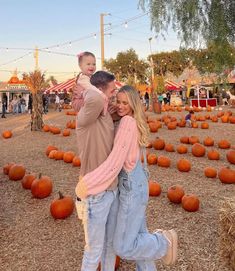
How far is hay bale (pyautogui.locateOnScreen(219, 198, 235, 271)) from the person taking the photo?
3.28m

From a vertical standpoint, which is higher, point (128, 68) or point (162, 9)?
point (128, 68)

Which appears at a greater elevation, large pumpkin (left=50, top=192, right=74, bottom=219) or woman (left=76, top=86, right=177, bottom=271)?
woman (left=76, top=86, right=177, bottom=271)

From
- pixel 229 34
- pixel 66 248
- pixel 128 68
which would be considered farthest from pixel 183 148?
pixel 128 68

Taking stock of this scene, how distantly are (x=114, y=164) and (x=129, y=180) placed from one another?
0.19 m

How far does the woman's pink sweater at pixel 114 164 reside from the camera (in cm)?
265

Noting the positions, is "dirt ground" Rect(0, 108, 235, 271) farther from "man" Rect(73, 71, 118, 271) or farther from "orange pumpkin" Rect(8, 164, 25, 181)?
"man" Rect(73, 71, 118, 271)

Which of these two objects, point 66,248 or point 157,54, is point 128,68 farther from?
point 66,248

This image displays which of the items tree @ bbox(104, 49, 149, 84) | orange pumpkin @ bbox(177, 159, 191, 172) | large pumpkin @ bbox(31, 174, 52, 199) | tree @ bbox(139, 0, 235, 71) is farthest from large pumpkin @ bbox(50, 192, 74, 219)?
tree @ bbox(104, 49, 149, 84)

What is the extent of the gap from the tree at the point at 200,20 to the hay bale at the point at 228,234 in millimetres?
5260

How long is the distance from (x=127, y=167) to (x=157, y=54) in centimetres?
6911

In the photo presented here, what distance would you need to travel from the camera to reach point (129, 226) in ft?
8.98

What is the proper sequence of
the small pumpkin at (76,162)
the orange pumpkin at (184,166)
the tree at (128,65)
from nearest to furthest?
the orange pumpkin at (184,166) → the small pumpkin at (76,162) → the tree at (128,65)

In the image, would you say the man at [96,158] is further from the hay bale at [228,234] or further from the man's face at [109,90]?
the hay bale at [228,234]

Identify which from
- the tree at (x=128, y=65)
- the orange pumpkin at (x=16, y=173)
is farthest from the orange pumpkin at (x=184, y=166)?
the tree at (x=128, y=65)
